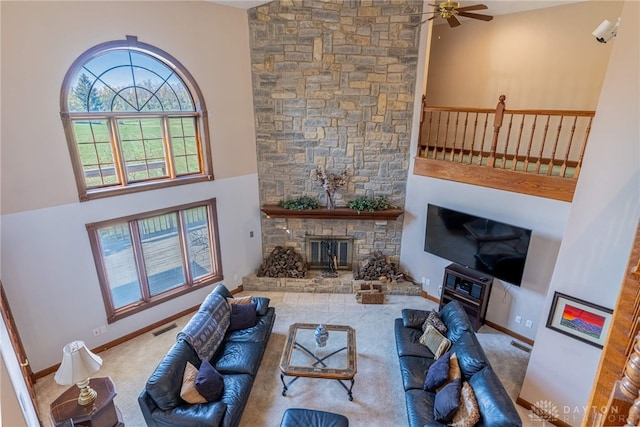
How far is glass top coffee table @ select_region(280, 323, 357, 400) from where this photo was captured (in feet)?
13.7

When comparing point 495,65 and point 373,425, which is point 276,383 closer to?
point 373,425

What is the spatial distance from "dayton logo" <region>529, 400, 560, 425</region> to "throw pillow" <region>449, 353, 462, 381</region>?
128 cm

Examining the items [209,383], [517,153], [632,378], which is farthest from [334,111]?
[632,378]

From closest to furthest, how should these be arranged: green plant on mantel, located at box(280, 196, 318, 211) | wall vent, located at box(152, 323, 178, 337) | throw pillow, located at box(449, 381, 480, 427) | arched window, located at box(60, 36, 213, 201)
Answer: throw pillow, located at box(449, 381, 480, 427) < arched window, located at box(60, 36, 213, 201) < wall vent, located at box(152, 323, 178, 337) < green plant on mantel, located at box(280, 196, 318, 211)

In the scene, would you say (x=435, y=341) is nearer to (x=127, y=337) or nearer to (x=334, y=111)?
(x=334, y=111)

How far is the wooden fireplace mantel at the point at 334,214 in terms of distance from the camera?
6590mm

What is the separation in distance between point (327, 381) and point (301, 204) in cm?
336

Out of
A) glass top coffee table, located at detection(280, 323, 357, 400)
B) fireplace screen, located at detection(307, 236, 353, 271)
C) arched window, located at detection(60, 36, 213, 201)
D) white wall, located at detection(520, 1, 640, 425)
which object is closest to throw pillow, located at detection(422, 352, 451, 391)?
glass top coffee table, located at detection(280, 323, 357, 400)

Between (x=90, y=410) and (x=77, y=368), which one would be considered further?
(x=90, y=410)

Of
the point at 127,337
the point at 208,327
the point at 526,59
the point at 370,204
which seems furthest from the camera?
the point at 370,204

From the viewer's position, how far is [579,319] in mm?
3676

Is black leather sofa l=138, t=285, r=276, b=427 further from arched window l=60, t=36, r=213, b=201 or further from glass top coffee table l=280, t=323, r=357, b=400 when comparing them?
arched window l=60, t=36, r=213, b=201

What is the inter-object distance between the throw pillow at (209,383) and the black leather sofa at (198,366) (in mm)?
77

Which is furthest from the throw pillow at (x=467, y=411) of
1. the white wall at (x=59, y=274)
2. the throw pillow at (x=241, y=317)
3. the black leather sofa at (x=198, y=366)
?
the white wall at (x=59, y=274)
